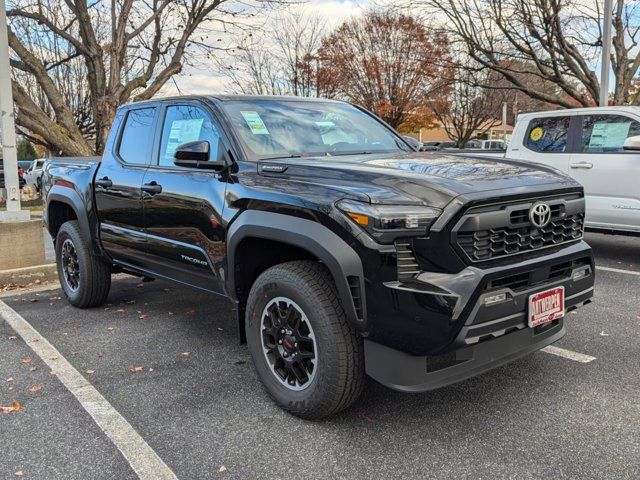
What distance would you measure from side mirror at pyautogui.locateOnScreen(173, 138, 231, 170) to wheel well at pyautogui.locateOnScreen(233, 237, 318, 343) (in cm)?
56

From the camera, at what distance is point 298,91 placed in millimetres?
24672

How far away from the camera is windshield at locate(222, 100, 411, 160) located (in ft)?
12.4

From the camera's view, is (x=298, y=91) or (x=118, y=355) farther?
(x=298, y=91)

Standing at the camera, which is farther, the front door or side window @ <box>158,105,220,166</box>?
side window @ <box>158,105,220,166</box>

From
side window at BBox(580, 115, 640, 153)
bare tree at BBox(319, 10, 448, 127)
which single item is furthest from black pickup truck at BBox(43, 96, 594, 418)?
bare tree at BBox(319, 10, 448, 127)

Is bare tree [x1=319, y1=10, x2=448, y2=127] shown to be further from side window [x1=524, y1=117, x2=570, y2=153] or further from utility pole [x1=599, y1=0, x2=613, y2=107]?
side window [x1=524, y1=117, x2=570, y2=153]

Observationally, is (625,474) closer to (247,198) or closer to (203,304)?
(247,198)

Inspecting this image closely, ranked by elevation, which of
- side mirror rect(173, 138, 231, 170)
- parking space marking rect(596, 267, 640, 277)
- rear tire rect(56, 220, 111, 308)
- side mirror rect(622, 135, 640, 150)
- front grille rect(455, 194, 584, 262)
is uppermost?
side mirror rect(622, 135, 640, 150)

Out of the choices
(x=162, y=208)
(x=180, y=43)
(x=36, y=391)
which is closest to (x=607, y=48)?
(x=180, y=43)

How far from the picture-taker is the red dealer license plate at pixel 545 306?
2.82m

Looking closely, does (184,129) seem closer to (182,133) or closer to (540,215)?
(182,133)

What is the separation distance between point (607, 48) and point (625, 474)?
12.3m

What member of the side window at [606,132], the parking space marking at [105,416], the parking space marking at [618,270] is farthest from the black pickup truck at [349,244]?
the side window at [606,132]

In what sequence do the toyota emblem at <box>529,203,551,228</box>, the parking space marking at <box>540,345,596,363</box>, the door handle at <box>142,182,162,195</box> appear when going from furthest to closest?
the door handle at <box>142,182,162,195</box> → the parking space marking at <box>540,345,596,363</box> → the toyota emblem at <box>529,203,551,228</box>
